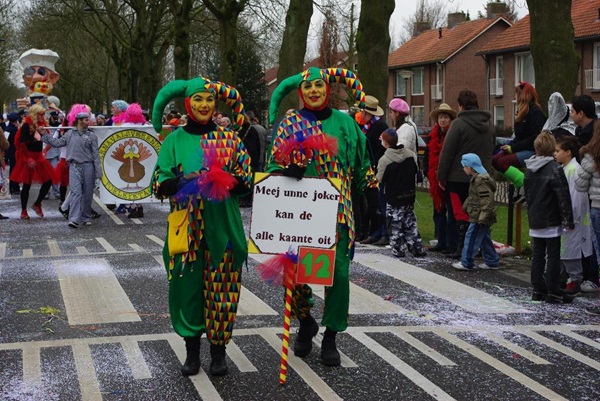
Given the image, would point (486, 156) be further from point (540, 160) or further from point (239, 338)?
point (239, 338)

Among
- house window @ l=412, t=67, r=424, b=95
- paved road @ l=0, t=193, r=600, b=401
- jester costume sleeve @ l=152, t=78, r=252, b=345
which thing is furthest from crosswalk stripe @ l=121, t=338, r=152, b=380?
house window @ l=412, t=67, r=424, b=95

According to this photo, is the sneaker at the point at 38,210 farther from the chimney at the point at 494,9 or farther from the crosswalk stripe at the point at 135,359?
the chimney at the point at 494,9

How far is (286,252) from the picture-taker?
6.27m

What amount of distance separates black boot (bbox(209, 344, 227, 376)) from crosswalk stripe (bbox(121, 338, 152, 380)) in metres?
0.42

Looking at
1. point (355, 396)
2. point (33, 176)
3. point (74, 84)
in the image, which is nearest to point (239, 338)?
point (355, 396)

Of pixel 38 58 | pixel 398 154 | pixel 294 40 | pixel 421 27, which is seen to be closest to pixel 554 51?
pixel 398 154

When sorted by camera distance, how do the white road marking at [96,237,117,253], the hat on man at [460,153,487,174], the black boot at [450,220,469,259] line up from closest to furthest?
the hat on man at [460,153,487,174]
the black boot at [450,220,469,259]
the white road marking at [96,237,117,253]

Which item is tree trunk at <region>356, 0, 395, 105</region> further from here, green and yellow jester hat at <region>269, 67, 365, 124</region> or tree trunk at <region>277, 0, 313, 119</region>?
green and yellow jester hat at <region>269, 67, 365, 124</region>

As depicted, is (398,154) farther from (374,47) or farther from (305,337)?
(374,47)

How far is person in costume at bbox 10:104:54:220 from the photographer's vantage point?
56.3 feet

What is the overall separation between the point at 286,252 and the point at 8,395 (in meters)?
1.97

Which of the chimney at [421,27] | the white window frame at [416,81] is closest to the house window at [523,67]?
the white window frame at [416,81]

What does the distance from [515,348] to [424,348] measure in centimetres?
69

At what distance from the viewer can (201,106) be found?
6.23 m
